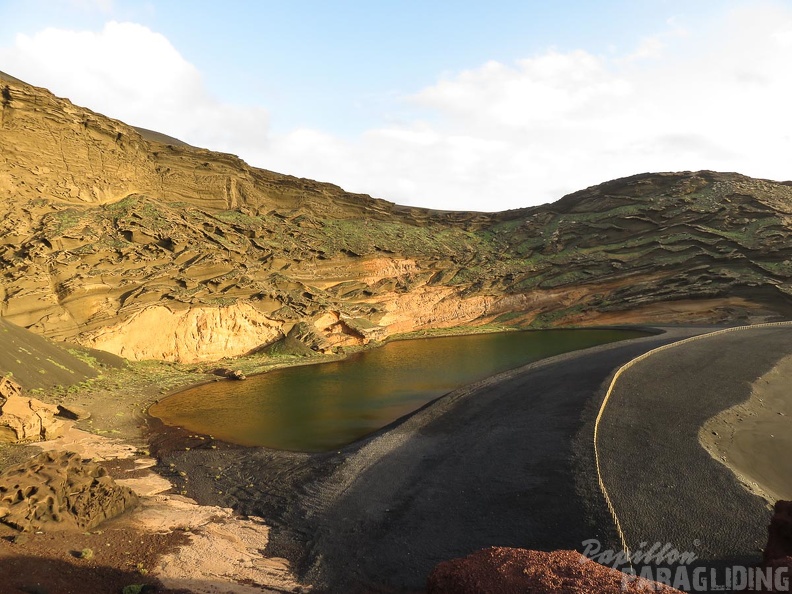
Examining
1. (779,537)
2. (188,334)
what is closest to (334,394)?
(188,334)

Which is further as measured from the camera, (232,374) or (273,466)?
(232,374)

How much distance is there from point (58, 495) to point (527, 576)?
10094 mm

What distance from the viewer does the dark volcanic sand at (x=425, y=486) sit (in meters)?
9.89

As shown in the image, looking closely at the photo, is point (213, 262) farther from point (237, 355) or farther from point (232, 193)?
point (232, 193)

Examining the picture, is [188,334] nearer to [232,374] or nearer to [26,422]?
[232,374]

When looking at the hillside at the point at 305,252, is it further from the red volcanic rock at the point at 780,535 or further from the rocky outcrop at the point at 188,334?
the red volcanic rock at the point at 780,535

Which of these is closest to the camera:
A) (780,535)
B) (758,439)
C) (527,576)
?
(527,576)

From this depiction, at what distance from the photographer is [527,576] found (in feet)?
17.2

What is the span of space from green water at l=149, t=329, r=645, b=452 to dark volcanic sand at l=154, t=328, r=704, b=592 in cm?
171

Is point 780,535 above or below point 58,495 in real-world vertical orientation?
above

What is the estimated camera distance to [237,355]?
116 ft

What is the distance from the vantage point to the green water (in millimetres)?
19922

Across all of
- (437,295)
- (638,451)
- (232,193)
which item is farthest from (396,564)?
(437,295)

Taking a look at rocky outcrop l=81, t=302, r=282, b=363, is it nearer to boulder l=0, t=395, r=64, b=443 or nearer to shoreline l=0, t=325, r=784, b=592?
shoreline l=0, t=325, r=784, b=592
